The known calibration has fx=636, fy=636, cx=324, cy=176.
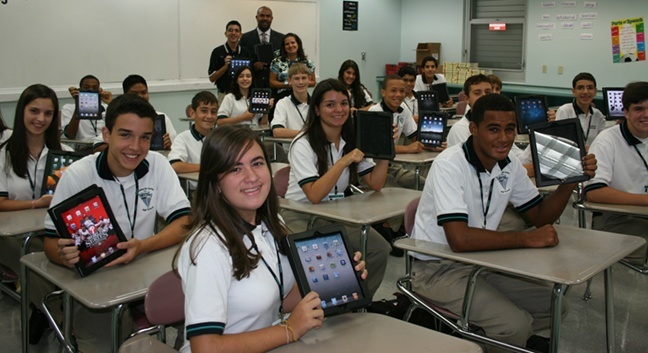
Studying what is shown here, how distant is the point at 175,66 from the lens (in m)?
8.76

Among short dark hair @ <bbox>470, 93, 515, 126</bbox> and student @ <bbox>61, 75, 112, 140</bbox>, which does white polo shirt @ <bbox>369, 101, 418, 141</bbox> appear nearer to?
student @ <bbox>61, 75, 112, 140</bbox>

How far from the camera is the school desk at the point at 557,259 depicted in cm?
213

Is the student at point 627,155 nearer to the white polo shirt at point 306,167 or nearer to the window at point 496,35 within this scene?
the white polo shirt at point 306,167

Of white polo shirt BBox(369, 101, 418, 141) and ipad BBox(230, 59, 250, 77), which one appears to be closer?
white polo shirt BBox(369, 101, 418, 141)

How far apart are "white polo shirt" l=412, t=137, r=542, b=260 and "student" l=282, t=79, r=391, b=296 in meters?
0.55

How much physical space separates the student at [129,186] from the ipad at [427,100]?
3.89m

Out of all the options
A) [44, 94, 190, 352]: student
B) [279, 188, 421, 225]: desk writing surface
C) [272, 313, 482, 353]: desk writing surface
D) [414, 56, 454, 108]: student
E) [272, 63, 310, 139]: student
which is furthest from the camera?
[414, 56, 454, 108]: student

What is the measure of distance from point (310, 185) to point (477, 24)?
28.1ft

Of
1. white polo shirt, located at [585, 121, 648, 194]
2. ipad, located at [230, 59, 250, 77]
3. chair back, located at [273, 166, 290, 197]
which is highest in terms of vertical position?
ipad, located at [230, 59, 250, 77]

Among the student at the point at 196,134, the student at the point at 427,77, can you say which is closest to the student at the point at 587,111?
the student at the point at 427,77

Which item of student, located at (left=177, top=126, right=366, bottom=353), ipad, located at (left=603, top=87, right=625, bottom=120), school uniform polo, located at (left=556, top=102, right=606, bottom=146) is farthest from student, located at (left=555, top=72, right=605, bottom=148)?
student, located at (left=177, top=126, right=366, bottom=353)

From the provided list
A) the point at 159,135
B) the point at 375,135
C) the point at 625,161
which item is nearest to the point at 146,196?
the point at 375,135

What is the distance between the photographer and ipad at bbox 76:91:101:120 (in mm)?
5211

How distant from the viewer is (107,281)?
2.16 metres
